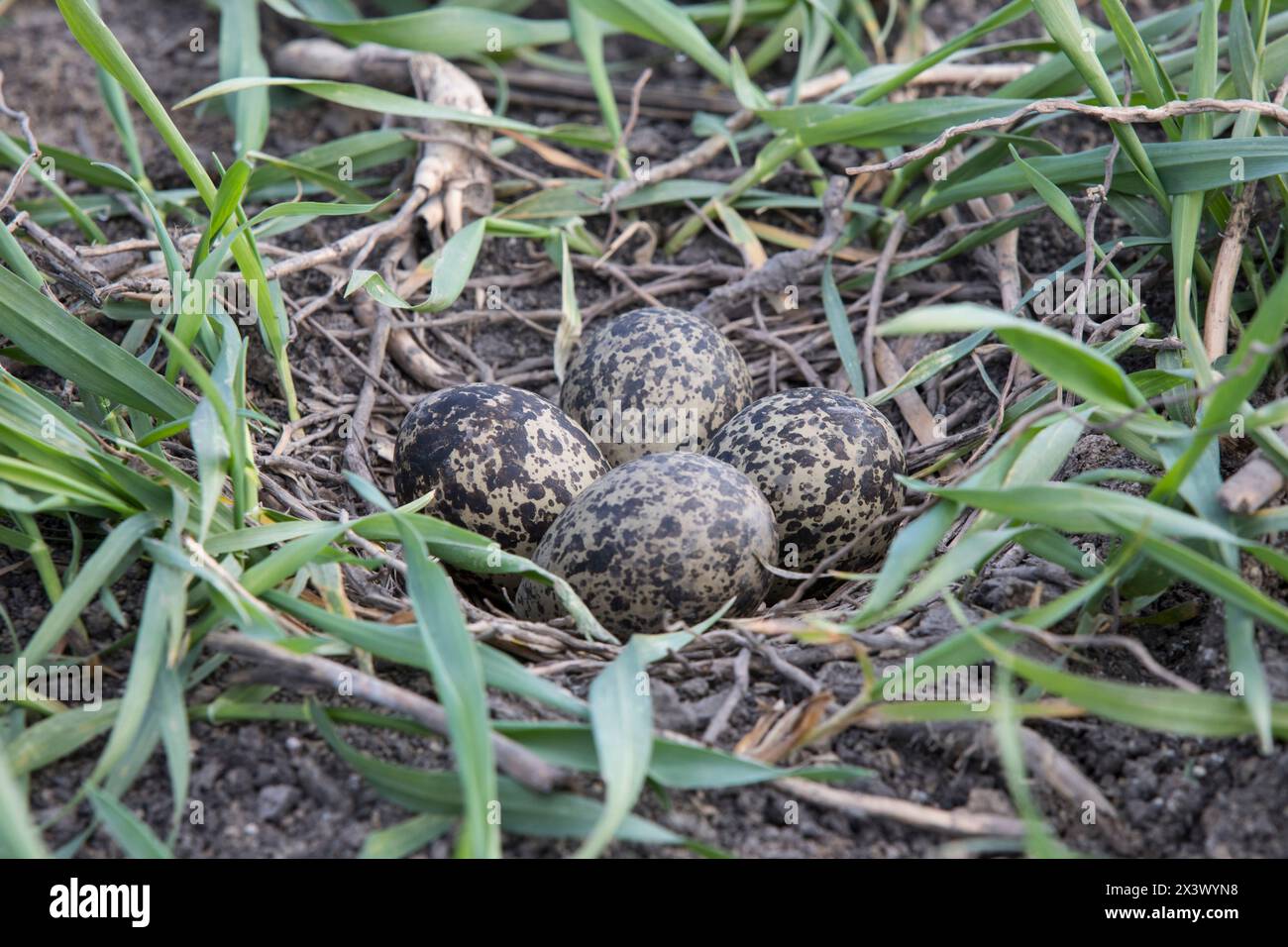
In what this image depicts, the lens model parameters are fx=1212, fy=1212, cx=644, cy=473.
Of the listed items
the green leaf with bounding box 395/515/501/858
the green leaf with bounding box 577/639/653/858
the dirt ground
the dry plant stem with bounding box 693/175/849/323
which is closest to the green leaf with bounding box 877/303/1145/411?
the dirt ground

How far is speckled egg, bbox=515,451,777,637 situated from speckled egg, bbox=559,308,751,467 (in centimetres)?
39

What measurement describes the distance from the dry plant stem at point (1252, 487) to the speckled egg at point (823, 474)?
0.70 meters

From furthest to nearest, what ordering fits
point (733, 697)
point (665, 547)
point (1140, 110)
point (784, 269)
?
point (784, 269)
point (1140, 110)
point (665, 547)
point (733, 697)

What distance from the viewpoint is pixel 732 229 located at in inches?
133

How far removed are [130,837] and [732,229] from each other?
2.27 meters

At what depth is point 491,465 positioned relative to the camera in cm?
257

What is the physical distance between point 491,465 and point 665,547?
0.46 meters

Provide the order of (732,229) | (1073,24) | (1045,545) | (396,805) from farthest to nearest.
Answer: (732,229), (1073,24), (1045,545), (396,805)

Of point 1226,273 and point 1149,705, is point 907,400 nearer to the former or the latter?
point 1226,273

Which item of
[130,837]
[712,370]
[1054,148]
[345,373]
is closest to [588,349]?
[712,370]

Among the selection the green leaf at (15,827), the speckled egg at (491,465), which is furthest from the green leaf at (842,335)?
the green leaf at (15,827)

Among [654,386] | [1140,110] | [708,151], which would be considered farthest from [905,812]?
[708,151]

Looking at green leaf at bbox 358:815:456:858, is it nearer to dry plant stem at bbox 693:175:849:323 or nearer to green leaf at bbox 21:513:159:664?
green leaf at bbox 21:513:159:664

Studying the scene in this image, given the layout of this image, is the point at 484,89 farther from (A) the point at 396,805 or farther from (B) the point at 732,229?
(A) the point at 396,805
